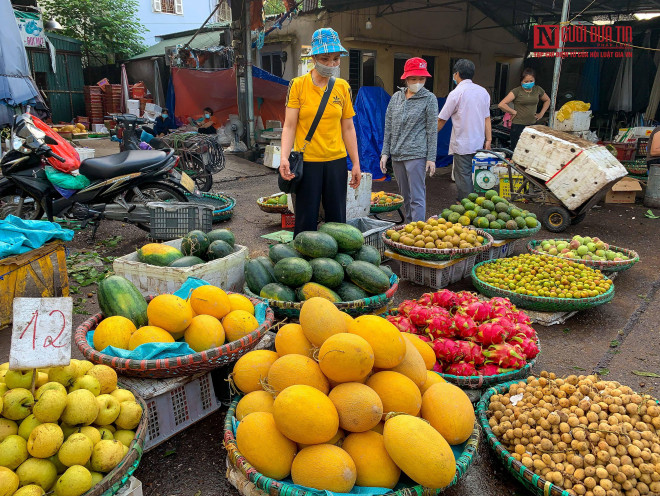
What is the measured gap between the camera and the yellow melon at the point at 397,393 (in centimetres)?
208

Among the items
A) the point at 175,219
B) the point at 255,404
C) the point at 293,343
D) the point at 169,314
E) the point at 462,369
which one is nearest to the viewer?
the point at 255,404

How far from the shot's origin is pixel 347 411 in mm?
1979

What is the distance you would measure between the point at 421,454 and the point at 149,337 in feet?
4.99

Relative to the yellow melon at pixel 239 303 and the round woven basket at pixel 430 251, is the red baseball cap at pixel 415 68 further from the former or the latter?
the yellow melon at pixel 239 303

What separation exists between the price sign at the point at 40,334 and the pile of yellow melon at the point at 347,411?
804mm

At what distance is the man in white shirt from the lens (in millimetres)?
6602

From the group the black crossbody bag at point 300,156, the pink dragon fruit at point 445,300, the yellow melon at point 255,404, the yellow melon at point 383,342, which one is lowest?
the pink dragon fruit at point 445,300

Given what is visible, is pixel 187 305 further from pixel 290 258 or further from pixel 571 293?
pixel 571 293

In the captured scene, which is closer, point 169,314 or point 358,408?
point 358,408

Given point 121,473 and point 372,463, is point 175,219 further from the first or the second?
point 372,463

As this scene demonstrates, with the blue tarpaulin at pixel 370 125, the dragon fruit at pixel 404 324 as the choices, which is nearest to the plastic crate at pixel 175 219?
the dragon fruit at pixel 404 324

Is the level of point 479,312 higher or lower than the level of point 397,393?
lower

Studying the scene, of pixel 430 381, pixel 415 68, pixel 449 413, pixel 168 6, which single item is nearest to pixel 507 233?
pixel 415 68

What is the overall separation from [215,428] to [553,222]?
5.97m
